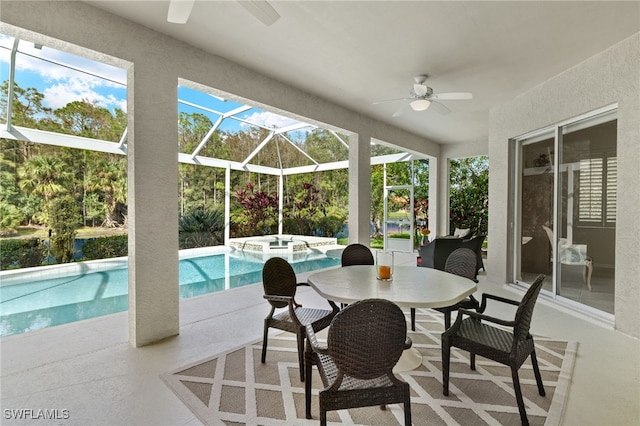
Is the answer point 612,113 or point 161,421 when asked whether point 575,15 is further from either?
point 161,421

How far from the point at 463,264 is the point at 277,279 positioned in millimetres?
1825

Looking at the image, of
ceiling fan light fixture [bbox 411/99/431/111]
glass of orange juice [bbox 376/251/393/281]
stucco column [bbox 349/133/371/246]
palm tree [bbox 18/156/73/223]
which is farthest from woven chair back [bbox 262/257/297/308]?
palm tree [bbox 18/156/73/223]

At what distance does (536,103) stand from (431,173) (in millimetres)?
4137

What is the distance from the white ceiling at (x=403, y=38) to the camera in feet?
8.52

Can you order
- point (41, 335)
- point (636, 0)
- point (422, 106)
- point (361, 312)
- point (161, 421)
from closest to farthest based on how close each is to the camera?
point (361, 312) → point (161, 421) → point (636, 0) → point (41, 335) → point (422, 106)

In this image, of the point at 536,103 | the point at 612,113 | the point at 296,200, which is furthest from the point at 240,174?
the point at 612,113

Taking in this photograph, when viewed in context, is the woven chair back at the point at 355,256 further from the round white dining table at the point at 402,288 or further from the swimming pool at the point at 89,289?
the swimming pool at the point at 89,289

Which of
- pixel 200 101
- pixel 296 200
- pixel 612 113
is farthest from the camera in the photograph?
pixel 296 200

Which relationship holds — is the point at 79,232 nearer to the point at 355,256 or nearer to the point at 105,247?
the point at 105,247

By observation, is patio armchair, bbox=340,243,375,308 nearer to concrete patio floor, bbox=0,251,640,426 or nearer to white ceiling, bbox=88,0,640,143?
concrete patio floor, bbox=0,251,640,426

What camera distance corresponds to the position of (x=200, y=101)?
839 cm

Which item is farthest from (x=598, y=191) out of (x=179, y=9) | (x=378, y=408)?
(x=179, y=9)

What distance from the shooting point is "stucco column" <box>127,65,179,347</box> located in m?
2.84

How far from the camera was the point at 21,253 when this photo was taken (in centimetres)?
620
